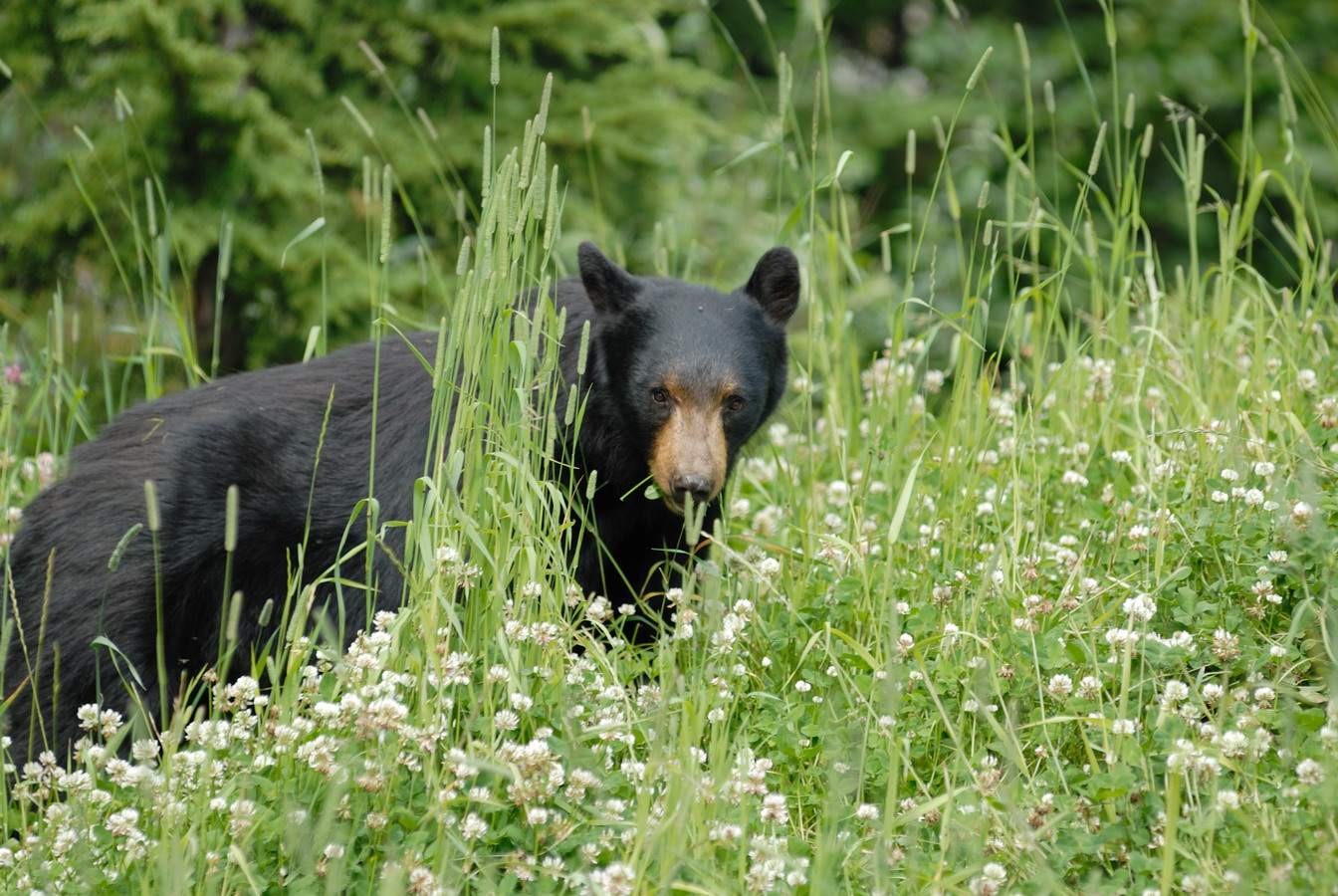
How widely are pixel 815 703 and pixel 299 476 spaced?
1.89 meters

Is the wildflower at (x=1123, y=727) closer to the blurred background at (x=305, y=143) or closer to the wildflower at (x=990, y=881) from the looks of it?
the wildflower at (x=990, y=881)

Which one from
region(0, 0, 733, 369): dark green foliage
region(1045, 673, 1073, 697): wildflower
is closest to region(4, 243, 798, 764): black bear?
region(1045, 673, 1073, 697): wildflower

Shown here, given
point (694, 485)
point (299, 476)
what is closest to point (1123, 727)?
point (694, 485)

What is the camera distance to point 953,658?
122 inches

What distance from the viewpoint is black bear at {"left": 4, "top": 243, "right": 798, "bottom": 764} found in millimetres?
3777

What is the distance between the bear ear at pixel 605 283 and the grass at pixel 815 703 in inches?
16.6

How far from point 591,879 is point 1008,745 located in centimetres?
98

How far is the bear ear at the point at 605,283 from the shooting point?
4.05 m

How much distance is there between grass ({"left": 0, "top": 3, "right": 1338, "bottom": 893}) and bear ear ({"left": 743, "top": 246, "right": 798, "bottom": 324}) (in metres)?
0.36

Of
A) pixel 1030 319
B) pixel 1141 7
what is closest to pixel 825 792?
pixel 1030 319

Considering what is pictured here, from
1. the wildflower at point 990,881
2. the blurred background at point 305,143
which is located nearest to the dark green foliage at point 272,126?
the blurred background at point 305,143

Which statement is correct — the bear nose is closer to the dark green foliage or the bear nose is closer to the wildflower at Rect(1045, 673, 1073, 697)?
the wildflower at Rect(1045, 673, 1073, 697)

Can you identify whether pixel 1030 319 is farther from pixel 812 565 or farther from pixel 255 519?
pixel 255 519

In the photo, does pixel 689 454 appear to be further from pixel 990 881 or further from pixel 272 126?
pixel 272 126
